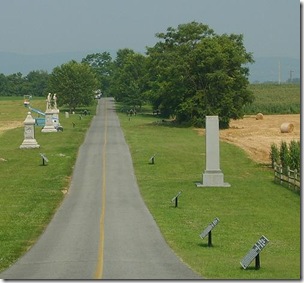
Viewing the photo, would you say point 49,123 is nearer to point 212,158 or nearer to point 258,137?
point 258,137

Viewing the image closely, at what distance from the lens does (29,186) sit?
40844 millimetres

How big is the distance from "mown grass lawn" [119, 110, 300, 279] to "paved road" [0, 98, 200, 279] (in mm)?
650

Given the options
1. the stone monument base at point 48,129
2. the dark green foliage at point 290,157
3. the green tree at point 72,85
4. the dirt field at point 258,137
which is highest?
the green tree at point 72,85

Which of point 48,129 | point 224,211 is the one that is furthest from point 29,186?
point 48,129

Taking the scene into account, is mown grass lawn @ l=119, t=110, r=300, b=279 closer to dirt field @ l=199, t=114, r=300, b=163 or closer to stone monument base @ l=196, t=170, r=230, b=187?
stone monument base @ l=196, t=170, r=230, b=187

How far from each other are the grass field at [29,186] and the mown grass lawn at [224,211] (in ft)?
14.7

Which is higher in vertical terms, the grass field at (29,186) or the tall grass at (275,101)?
the tall grass at (275,101)

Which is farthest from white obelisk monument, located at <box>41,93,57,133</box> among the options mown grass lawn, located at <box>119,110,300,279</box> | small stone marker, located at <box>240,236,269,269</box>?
small stone marker, located at <box>240,236,269,269</box>

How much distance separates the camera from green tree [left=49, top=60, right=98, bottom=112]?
131875mm

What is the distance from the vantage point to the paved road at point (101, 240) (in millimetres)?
18484

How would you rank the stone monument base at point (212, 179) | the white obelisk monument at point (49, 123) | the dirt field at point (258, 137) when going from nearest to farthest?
the stone monument base at point (212, 179) → the dirt field at point (258, 137) → the white obelisk monument at point (49, 123)

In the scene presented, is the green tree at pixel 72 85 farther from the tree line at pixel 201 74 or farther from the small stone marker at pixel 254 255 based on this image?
the small stone marker at pixel 254 255

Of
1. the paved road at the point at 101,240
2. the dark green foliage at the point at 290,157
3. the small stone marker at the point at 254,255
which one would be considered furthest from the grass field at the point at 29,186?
the dark green foliage at the point at 290,157

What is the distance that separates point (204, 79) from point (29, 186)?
166 feet
